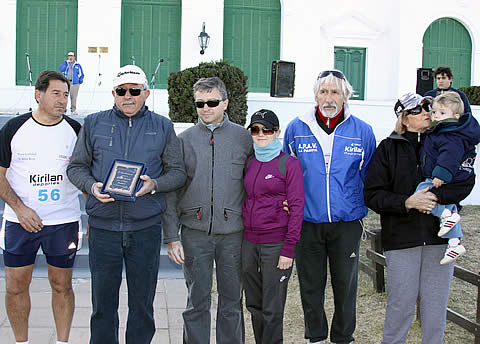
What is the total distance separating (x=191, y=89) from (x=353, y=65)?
12.4 metres

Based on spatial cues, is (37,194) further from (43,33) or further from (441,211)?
(43,33)

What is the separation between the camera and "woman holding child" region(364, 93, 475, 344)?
3.75 metres

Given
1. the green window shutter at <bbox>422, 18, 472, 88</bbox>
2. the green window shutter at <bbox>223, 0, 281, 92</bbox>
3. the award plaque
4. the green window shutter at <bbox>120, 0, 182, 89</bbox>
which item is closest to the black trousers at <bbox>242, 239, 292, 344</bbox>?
the award plaque

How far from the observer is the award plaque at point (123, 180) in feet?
12.3

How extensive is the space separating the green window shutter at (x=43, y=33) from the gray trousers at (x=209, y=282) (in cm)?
1538

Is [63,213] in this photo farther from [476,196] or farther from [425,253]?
[476,196]

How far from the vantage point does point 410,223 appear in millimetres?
3828

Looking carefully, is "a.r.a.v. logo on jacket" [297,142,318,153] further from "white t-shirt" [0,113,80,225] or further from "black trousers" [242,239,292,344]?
"white t-shirt" [0,113,80,225]

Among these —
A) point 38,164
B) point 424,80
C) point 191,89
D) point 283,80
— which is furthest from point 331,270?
point 424,80

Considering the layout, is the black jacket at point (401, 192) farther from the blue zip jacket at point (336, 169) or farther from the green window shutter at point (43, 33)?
the green window shutter at point (43, 33)

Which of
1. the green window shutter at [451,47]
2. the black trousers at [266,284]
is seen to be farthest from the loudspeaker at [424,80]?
the black trousers at [266,284]

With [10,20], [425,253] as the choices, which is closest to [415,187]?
[425,253]

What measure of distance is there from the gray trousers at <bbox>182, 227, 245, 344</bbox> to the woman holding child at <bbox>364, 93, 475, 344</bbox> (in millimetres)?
1109

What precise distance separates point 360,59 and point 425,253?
17688 mm
